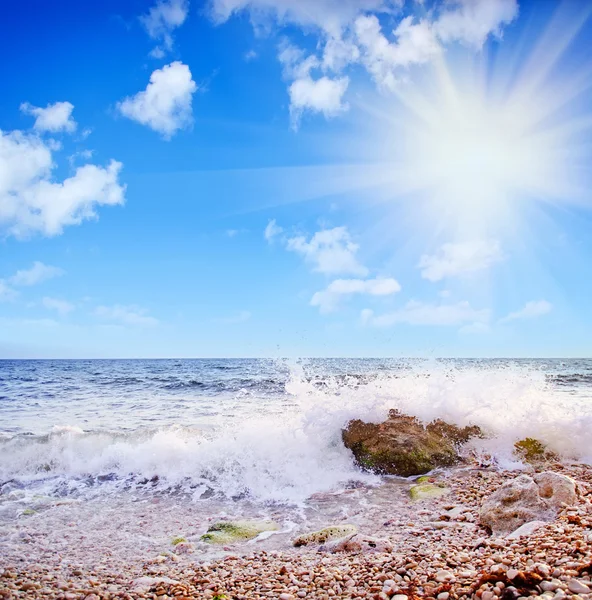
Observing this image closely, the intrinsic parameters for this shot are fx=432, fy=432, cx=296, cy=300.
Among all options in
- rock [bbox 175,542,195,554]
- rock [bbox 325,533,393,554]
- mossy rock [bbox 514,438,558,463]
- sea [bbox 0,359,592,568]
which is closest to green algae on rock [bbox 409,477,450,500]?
sea [bbox 0,359,592,568]

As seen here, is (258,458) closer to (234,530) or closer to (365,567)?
(234,530)

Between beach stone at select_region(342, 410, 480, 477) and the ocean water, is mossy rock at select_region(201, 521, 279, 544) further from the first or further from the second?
beach stone at select_region(342, 410, 480, 477)

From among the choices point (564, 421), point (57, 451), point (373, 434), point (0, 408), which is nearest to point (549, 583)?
point (373, 434)

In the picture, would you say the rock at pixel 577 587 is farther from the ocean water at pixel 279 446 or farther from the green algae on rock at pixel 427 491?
the ocean water at pixel 279 446

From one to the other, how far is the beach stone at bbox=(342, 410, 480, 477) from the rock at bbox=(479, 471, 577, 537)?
293 cm

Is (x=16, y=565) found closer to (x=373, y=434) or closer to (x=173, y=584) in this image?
(x=173, y=584)

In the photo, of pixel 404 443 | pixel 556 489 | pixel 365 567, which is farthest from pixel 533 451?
pixel 365 567

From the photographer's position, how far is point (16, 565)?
517cm

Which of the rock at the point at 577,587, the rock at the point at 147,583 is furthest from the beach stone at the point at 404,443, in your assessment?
the rock at the point at 577,587

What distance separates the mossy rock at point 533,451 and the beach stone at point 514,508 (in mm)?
3782

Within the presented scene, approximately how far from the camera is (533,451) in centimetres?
916

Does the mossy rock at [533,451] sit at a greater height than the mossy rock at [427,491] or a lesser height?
greater

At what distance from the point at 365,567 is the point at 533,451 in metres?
6.52

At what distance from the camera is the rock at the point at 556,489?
5422 millimetres
